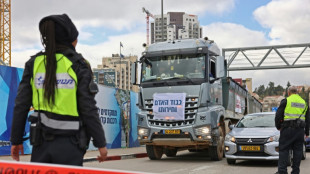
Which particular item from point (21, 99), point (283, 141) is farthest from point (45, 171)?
point (283, 141)

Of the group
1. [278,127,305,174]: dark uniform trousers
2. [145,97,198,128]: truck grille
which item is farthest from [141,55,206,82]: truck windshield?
[278,127,305,174]: dark uniform trousers

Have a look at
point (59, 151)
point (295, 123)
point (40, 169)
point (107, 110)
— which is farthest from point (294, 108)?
point (107, 110)

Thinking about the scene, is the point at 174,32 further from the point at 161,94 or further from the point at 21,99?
the point at 21,99

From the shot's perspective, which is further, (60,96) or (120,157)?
(120,157)

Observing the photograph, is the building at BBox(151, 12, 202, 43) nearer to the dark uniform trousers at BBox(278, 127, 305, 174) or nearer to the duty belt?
the duty belt

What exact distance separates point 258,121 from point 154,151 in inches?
138

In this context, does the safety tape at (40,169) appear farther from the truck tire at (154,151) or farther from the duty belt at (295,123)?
the truck tire at (154,151)

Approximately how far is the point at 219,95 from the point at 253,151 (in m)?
3.18

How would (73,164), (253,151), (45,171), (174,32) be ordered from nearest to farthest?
(45,171) < (73,164) < (253,151) < (174,32)

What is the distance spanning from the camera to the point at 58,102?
3.14 m

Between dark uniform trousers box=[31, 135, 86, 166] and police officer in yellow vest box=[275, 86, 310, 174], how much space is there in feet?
18.7

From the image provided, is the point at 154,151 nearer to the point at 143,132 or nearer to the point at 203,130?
the point at 143,132

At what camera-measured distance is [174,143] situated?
1260 cm

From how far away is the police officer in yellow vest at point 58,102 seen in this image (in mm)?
3055
